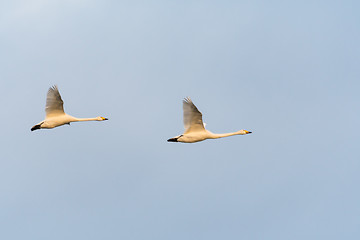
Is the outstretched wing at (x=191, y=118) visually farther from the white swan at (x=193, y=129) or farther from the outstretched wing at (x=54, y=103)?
the outstretched wing at (x=54, y=103)

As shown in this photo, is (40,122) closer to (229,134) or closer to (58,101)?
(58,101)

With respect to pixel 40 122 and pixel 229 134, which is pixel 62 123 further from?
pixel 229 134

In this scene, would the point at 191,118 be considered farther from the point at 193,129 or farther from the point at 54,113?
the point at 54,113

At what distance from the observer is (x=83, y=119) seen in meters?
164

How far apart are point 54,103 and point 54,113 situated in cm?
91

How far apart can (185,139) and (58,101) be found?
1015 cm

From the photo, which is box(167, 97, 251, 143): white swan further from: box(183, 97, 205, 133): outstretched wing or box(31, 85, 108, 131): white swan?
box(31, 85, 108, 131): white swan

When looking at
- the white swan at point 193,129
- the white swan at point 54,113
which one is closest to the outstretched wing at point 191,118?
the white swan at point 193,129

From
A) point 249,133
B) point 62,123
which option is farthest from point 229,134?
point 62,123

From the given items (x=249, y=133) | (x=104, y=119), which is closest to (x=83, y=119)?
(x=104, y=119)

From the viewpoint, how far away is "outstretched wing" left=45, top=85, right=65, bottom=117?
526 feet

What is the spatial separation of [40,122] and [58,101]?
7.78ft

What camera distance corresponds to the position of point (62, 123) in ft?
531

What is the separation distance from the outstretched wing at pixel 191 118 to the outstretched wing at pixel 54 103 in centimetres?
984
